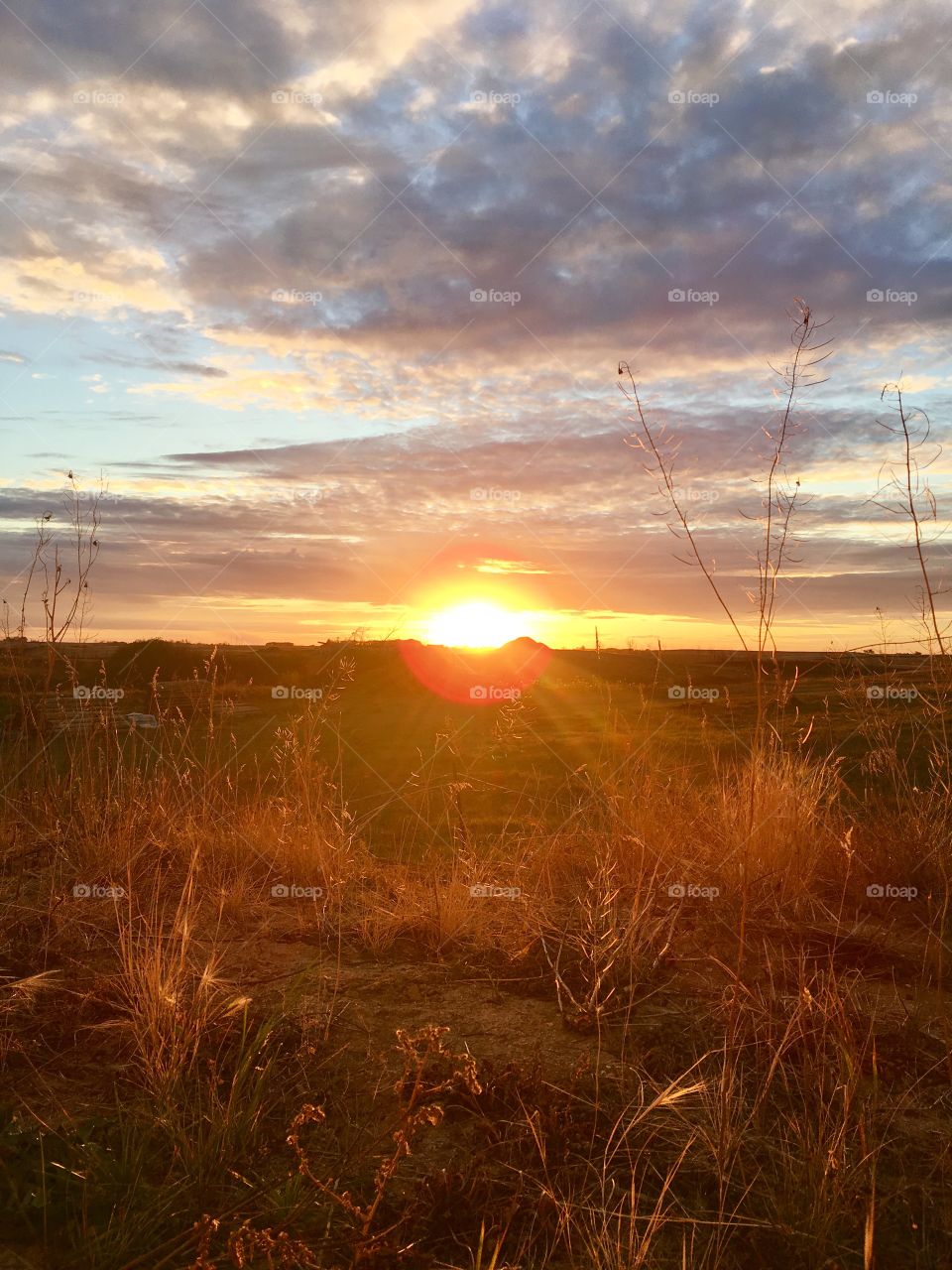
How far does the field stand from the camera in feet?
7.40

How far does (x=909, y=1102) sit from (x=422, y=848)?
409 centimetres

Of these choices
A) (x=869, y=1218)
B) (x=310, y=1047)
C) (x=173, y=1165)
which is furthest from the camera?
(x=310, y=1047)

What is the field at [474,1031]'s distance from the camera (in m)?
2.26

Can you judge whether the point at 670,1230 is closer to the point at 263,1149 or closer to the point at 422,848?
the point at 263,1149

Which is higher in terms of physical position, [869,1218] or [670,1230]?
[869,1218]

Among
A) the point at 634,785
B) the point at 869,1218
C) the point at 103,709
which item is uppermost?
the point at 103,709

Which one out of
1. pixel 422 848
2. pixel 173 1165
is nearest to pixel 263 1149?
pixel 173 1165

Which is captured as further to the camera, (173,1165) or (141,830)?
(141,830)

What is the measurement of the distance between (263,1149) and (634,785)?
10.4 ft

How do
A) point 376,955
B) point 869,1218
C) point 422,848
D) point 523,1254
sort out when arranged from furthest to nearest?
point 422,848
point 376,955
point 523,1254
point 869,1218

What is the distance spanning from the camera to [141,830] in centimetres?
527

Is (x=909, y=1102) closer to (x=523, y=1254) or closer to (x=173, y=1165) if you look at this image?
(x=523, y=1254)

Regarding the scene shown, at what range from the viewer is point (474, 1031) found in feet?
10.7

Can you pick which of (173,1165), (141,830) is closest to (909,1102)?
(173,1165)
